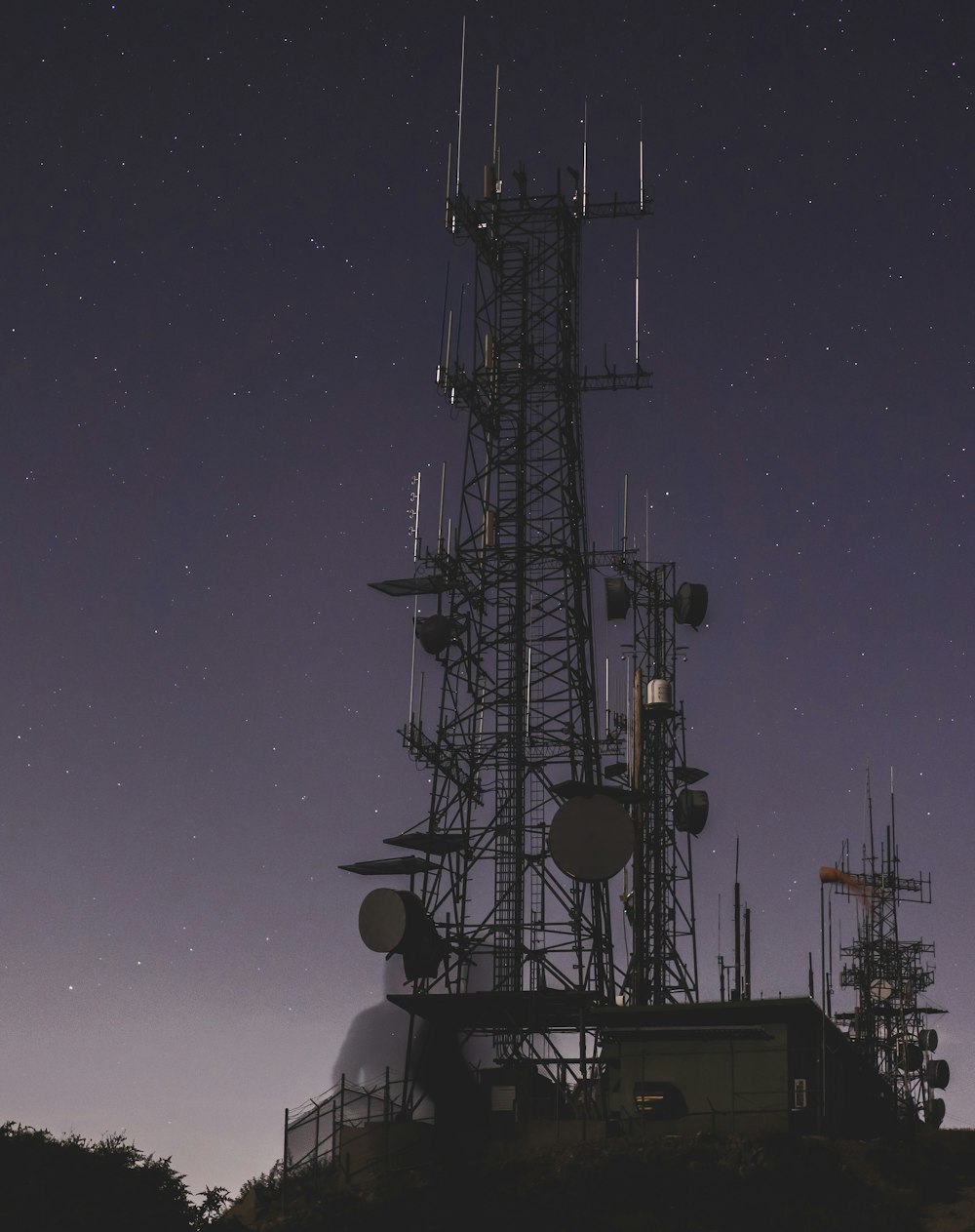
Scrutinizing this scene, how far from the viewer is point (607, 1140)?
32.4 m

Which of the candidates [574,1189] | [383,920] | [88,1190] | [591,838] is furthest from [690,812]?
[88,1190]

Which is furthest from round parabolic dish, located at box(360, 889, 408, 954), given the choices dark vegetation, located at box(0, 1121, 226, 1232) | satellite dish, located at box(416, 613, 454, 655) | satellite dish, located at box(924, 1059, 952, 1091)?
satellite dish, located at box(924, 1059, 952, 1091)

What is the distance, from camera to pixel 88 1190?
24250 millimetres

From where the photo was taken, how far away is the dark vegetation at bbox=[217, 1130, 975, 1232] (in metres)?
28.2

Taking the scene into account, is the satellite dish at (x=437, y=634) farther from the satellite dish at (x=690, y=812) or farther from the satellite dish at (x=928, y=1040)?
the satellite dish at (x=928, y=1040)

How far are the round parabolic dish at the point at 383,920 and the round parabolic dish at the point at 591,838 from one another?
419 centimetres

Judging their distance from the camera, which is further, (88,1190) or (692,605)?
(692,605)

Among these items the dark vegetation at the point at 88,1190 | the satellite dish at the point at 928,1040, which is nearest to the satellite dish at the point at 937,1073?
the satellite dish at the point at 928,1040

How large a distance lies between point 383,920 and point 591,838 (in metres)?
5.73

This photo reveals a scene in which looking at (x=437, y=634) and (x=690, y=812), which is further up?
(x=437, y=634)

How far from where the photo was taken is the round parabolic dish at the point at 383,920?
39.2 meters

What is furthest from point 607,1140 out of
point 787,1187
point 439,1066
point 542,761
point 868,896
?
point 868,896

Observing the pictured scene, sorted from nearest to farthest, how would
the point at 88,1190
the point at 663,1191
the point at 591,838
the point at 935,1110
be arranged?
the point at 88,1190 < the point at 663,1191 < the point at 591,838 < the point at 935,1110

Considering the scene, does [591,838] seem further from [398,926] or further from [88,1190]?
[88,1190]
